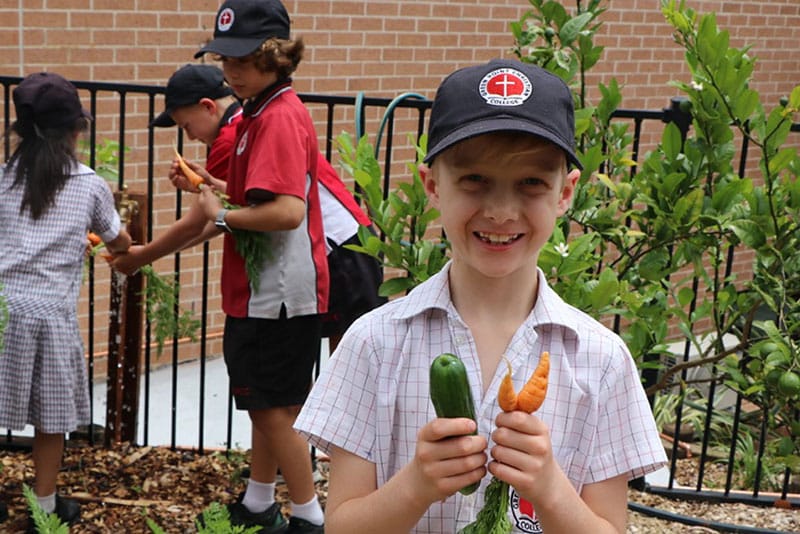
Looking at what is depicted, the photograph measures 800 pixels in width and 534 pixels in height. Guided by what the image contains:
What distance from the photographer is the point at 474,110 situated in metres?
1.67

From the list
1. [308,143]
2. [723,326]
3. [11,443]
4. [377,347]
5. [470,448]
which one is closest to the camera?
[470,448]

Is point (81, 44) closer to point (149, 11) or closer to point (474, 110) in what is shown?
point (149, 11)

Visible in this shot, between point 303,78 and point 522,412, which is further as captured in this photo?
point 303,78

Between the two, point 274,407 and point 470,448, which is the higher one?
point 470,448

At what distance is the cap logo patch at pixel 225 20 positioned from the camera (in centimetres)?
371

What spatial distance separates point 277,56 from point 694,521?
2409 millimetres

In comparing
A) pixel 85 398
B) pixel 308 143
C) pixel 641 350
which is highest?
pixel 308 143

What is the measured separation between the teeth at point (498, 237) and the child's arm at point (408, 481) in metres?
0.32

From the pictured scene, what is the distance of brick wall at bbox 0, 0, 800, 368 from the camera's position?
5781 mm

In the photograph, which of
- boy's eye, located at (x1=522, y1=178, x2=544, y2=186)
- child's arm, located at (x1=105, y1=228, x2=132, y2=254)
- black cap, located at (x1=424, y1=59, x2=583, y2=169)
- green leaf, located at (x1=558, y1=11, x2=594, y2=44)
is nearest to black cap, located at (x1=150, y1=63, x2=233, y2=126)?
child's arm, located at (x1=105, y1=228, x2=132, y2=254)

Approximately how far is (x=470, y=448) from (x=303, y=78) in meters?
5.42

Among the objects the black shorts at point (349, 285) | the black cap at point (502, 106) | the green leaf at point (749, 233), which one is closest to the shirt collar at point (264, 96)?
the black shorts at point (349, 285)

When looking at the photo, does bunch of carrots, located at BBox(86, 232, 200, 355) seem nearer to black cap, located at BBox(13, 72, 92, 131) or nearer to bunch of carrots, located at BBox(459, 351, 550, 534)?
black cap, located at BBox(13, 72, 92, 131)

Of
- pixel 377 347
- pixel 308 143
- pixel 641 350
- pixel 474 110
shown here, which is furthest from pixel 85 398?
pixel 474 110
